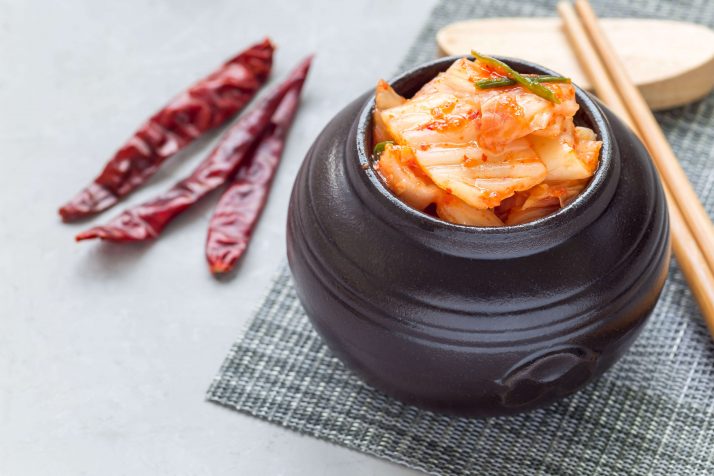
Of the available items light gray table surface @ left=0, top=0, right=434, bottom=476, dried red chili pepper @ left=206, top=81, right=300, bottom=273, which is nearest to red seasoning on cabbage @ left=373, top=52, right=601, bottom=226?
light gray table surface @ left=0, top=0, right=434, bottom=476

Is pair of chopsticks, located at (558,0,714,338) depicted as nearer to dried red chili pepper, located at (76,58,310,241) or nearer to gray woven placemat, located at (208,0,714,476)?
gray woven placemat, located at (208,0,714,476)

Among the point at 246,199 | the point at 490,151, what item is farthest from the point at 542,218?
the point at 246,199

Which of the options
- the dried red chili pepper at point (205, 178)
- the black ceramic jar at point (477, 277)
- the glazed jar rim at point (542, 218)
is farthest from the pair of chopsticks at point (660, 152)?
Answer: the dried red chili pepper at point (205, 178)

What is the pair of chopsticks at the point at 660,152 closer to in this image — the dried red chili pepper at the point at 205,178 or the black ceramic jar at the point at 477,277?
the black ceramic jar at the point at 477,277

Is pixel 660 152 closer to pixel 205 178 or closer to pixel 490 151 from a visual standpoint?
pixel 490 151

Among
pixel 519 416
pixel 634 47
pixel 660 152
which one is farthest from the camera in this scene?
pixel 634 47
